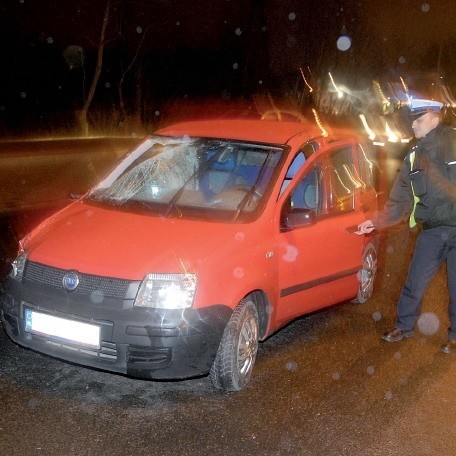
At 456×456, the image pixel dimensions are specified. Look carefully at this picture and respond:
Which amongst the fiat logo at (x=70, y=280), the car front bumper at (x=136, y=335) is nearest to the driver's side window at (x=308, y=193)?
the car front bumper at (x=136, y=335)

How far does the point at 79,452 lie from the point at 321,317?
3.15 metres

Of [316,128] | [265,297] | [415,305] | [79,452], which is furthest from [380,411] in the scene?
Answer: [316,128]

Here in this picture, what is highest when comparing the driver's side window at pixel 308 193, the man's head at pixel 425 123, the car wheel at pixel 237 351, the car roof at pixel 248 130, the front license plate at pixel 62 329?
the man's head at pixel 425 123

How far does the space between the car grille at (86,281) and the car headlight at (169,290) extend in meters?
0.13

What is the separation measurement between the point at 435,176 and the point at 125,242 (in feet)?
8.05

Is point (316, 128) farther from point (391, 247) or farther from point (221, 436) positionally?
point (391, 247)

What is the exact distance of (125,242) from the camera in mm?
4484

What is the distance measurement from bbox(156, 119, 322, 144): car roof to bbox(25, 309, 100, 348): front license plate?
83.5 inches

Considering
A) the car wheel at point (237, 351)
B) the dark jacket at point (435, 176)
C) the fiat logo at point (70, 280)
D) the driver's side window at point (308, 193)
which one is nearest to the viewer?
the fiat logo at point (70, 280)

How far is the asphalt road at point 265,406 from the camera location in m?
3.90

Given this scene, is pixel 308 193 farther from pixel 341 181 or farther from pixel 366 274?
pixel 366 274

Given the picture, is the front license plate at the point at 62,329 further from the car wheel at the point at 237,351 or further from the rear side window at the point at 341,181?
the rear side window at the point at 341,181

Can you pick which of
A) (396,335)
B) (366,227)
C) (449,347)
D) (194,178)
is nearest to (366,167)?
(366,227)

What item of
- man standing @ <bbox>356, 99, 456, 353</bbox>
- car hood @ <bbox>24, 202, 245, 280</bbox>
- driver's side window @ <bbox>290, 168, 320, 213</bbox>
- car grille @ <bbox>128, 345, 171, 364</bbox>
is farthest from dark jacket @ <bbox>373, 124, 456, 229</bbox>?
car grille @ <bbox>128, 345, 171, 364</bbox>
